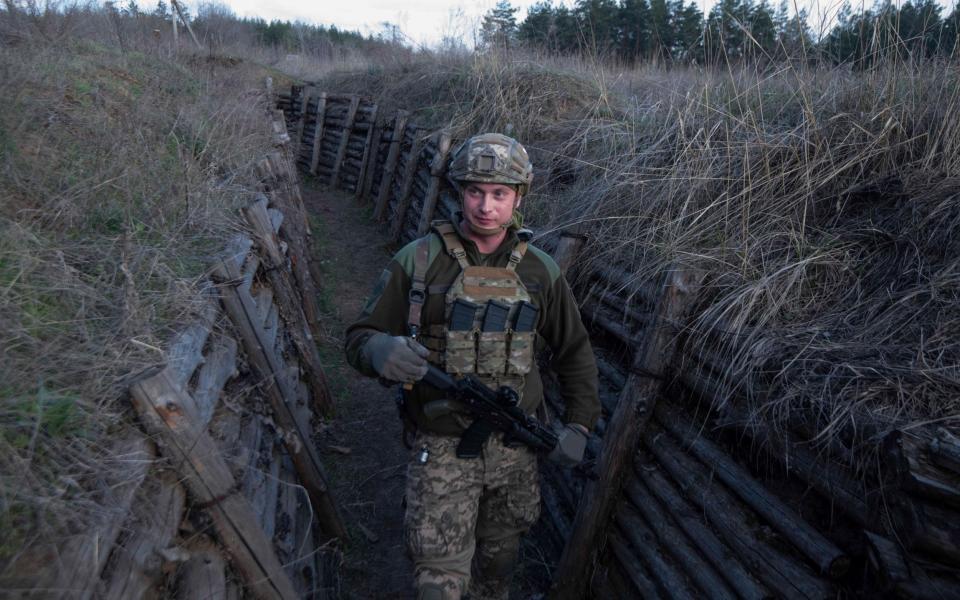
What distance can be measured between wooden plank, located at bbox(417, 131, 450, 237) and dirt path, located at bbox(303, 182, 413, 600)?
118 cm

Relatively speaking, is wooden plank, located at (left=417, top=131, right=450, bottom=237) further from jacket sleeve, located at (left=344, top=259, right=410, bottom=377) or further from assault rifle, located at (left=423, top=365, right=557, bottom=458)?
assault rifle, located at (left=423, top=365, right=557, bottom=458)

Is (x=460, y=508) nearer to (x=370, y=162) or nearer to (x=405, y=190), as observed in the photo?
(x=405, y=190)

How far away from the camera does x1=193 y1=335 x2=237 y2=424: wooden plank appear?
238 centimetres

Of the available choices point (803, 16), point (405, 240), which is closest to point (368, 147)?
point (405, 240)

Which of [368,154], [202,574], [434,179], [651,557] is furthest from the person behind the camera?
[368,154]

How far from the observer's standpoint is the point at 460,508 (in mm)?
2639

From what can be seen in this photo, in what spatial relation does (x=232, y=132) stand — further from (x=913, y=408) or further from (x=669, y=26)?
(x=669, y=26)

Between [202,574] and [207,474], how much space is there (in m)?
0.32

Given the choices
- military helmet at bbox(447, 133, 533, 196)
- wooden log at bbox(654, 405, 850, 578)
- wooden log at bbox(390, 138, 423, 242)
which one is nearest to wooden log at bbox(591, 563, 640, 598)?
wooden log at bbox(654, 405, 850, 578)

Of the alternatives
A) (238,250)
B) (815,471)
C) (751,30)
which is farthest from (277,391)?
(751,30)

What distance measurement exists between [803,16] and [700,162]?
145 centimetres

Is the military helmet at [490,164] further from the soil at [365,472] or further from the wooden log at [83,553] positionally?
the soil at [365,472]

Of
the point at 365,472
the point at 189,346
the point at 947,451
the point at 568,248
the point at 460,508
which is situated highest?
the point at 947,451

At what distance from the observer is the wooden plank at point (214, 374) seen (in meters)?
2.38
